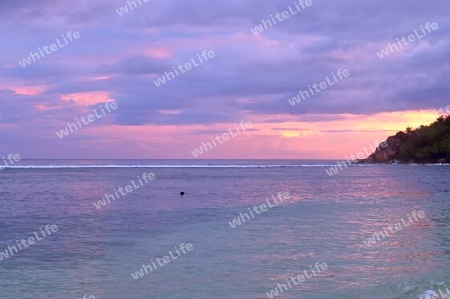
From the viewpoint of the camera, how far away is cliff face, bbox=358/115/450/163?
136750 millimetres

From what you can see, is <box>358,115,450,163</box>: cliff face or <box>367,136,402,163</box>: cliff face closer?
<box>358,115,450,163</box>: cliff face

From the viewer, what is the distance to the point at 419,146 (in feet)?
473

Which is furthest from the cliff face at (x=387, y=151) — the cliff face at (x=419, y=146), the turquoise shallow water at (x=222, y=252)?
the turquoise shallow water at (x=222, y=252)

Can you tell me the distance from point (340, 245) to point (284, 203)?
1786 centimetres

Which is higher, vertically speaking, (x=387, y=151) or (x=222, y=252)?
(x=387, y=151)

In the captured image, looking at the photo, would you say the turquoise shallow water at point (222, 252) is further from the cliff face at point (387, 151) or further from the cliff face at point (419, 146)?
the cliff face at point (387, 151)

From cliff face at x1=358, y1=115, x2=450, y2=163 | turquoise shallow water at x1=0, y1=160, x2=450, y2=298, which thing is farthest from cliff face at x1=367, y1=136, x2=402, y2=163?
turquoise shallow water at x1=0, y1=160, x2=450, y2=298

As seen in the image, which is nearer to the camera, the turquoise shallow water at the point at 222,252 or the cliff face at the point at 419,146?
the turquoise shallow water at the point at 222,252

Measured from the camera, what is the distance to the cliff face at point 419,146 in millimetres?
136750

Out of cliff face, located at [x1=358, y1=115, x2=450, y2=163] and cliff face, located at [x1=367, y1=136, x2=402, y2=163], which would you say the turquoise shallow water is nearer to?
cliff face, located at [x1=358, y1=115, x2=450, y2=163]

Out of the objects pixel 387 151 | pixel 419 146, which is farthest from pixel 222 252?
pixel 387 151

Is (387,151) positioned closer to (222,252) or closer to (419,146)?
(419,146)

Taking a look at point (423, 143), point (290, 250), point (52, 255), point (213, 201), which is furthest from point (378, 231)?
point (423, 143)

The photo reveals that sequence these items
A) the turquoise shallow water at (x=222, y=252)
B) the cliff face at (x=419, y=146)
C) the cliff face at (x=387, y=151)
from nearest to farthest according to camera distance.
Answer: the turquoise shallow water at (x=222, y=252) < the cliff face at (x=419, y=146) < the cliff face at (x=387, y=151)
